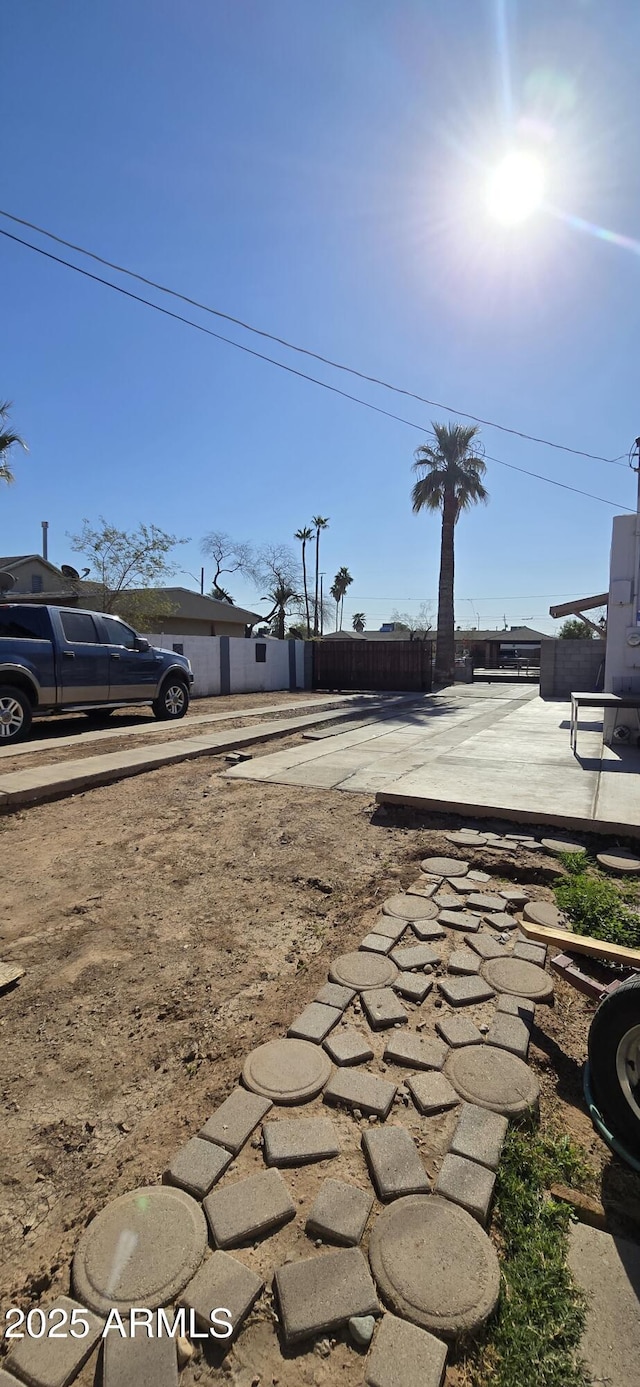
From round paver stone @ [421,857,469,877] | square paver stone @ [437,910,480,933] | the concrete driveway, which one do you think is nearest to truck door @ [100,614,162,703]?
the concrete driveway

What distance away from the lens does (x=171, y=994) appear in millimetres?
2549

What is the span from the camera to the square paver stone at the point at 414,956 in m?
2.70

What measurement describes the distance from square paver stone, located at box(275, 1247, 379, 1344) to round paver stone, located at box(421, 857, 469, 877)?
248 centimetres

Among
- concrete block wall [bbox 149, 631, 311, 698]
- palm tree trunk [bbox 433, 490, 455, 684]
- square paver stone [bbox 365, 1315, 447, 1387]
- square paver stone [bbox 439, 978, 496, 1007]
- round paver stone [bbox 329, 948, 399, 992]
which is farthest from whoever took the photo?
palm tree trunk [bbox 433, 490, 455, 684]

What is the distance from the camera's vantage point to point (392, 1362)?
1171 mm

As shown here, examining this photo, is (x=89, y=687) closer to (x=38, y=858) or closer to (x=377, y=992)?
(x=38, y=858)

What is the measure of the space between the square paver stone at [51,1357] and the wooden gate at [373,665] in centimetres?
1904

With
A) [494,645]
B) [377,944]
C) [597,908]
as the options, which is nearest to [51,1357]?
[377,944]

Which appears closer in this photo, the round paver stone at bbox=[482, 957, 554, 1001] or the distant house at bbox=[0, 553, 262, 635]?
the round paver stone at bbox=[482, 957, 554, 1001]

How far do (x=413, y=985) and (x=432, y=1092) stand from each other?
631 mm

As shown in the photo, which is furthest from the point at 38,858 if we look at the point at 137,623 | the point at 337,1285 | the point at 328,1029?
the point at 137,623

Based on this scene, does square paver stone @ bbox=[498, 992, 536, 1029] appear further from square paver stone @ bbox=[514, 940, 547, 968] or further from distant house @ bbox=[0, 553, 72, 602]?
distant house @ bbox=[0, 553, 72, 602]

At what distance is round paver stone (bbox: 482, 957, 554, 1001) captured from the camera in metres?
2.49

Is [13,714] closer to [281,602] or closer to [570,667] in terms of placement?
[570,667]
